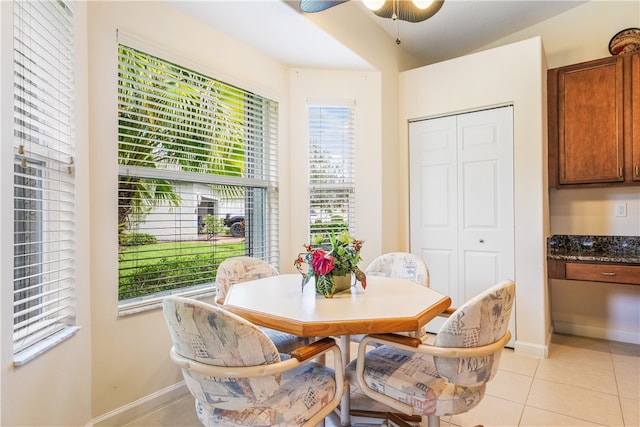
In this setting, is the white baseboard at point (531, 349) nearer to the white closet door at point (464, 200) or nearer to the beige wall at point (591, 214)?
the white closet door at point (464, 200)

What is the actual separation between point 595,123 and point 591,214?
0.84 m

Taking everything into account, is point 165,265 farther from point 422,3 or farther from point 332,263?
point 422,3

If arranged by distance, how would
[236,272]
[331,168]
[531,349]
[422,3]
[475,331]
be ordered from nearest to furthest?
[475,331]
[422,3]
[236,272]
[531,349]
[331,168]

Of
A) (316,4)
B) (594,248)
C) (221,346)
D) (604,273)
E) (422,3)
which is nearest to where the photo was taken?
(221,346)

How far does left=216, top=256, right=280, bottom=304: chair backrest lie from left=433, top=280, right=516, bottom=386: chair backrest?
4.10 ft

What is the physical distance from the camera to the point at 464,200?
122 inches

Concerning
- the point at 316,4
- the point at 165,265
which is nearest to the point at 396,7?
the point at 316,4

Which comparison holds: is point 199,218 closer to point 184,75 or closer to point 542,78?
point 184,75

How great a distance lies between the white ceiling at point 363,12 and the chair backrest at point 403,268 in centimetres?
175

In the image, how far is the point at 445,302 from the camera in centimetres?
162

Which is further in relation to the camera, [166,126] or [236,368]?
[166,126]

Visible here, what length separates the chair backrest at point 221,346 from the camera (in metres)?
1.11

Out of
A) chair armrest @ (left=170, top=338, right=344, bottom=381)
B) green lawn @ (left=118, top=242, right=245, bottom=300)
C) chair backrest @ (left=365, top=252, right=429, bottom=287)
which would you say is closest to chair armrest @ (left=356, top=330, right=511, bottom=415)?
chair armrest @ (left=170, top=338, right=344, bottom=381)

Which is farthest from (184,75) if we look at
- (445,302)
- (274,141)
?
(445,302)
